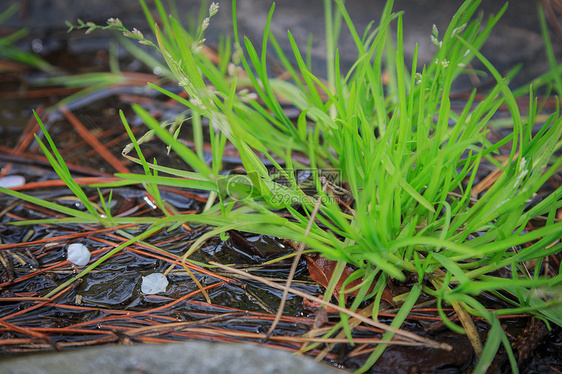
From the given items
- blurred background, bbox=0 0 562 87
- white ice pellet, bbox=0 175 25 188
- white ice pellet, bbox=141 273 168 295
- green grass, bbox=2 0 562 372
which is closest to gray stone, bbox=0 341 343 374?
green grass, bbox=2 0 562 372

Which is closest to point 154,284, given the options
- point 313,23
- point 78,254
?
point 78,254

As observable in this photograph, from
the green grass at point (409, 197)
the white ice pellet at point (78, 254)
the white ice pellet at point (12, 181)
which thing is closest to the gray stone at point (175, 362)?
the green grass at point (409, 197)

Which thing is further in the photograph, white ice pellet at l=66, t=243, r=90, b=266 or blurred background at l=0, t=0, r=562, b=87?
blurred background at l=0, t=0, r=562, b=87

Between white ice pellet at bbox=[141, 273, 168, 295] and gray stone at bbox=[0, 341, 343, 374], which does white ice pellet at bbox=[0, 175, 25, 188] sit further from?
gray stone at bbox=[0, 341, 343, 374]

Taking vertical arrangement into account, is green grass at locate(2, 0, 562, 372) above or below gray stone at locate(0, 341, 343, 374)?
above

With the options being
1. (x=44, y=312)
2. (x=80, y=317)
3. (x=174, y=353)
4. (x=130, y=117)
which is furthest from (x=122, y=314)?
(x=130, y=117)

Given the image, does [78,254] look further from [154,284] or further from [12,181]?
[12,181]
